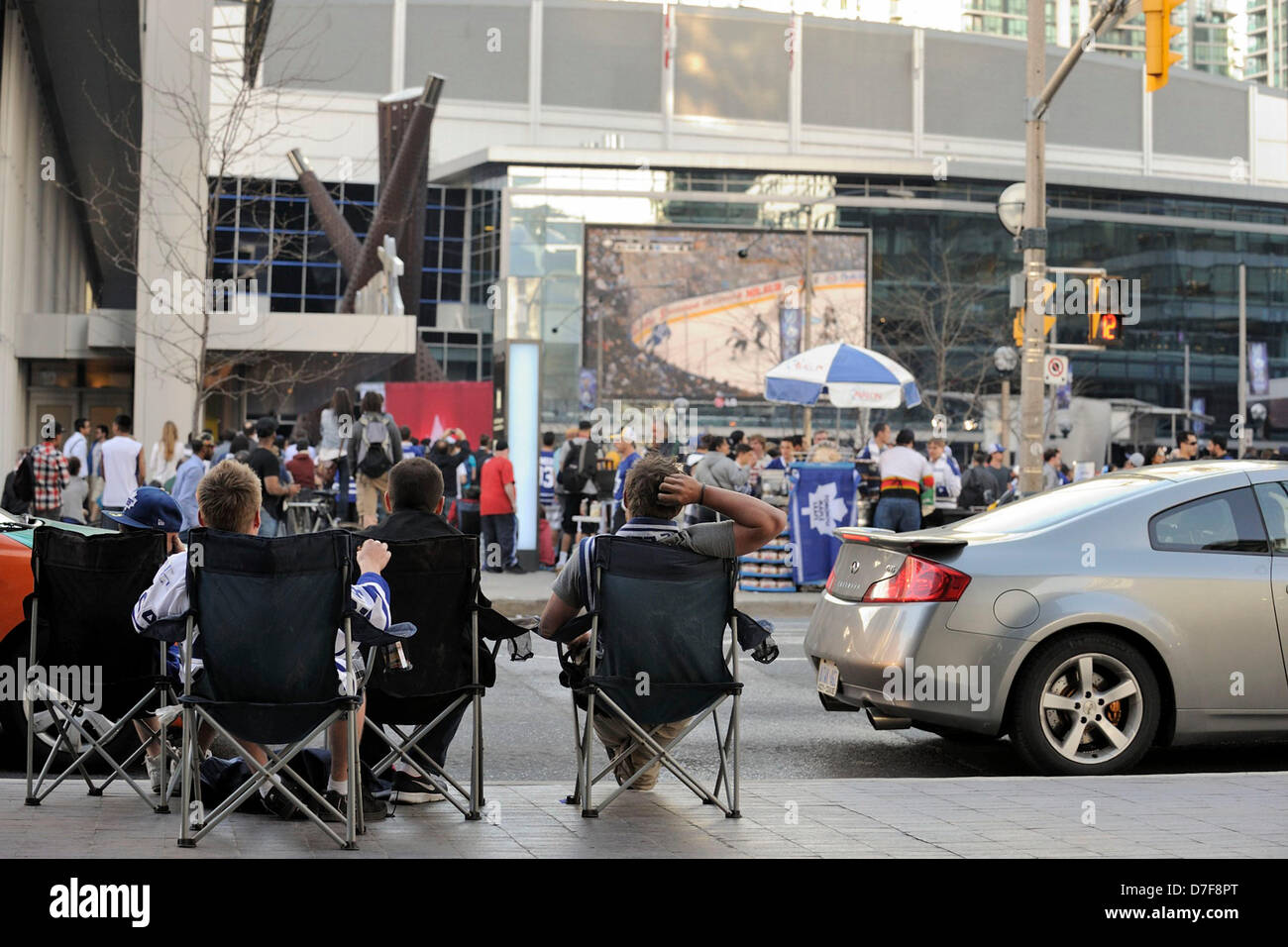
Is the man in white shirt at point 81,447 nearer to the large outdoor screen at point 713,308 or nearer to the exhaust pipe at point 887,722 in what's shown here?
the exhaust pipe at point 887,722

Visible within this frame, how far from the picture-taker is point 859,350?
71.9 ft

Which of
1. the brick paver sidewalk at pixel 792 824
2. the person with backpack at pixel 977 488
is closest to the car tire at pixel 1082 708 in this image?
the brick paver sidewalk at pixel 792 824

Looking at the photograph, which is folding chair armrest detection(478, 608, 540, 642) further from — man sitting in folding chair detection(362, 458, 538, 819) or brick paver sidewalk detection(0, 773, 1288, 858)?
brick paver sidewalk detection(0, 773, 1288, 858)

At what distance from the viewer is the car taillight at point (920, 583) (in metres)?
7.44

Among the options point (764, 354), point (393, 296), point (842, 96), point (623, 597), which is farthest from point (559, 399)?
point (623, 597)

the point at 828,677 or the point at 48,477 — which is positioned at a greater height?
the point at 48,477

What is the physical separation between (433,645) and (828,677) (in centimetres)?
257

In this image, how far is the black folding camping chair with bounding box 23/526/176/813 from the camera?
6270 mm

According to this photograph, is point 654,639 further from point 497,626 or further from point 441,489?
point 441,489

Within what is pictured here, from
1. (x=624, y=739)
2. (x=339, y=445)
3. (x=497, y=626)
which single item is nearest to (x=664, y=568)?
(x=497, y=626)

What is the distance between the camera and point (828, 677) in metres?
7.88

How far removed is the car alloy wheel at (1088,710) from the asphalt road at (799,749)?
356 mm

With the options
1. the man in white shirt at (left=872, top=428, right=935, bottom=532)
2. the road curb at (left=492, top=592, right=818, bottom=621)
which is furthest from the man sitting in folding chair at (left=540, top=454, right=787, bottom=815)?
the man in white shirt at (left=872, top=428, right=935, bottom=532)
